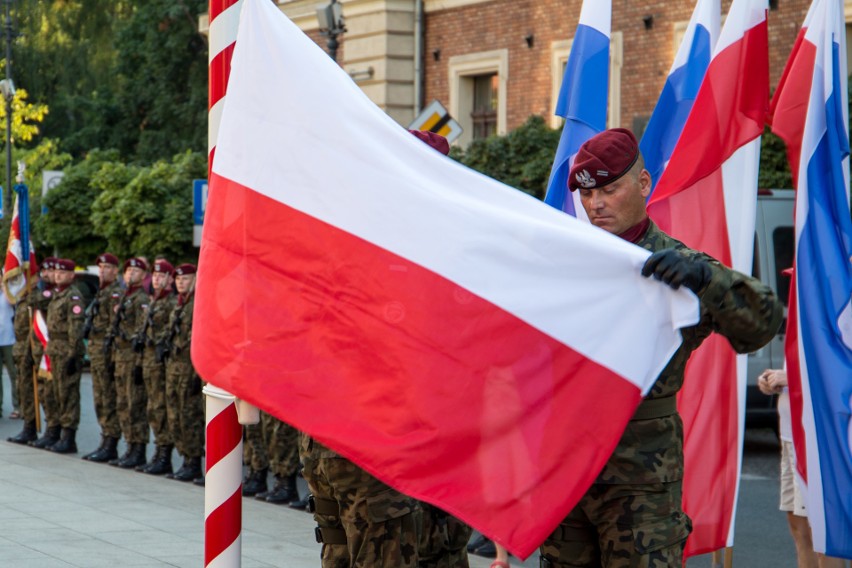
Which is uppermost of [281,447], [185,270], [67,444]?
[185,270]

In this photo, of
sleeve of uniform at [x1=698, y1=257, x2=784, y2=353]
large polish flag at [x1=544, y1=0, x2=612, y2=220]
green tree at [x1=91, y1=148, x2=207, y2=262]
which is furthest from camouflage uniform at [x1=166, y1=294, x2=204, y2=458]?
green tree at [x1=91, y1=148, x2=207, y2=262]

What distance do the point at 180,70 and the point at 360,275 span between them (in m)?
42.2

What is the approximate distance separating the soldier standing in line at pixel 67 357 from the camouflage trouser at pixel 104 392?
0.36 m

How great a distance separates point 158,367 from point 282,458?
8.11 feet

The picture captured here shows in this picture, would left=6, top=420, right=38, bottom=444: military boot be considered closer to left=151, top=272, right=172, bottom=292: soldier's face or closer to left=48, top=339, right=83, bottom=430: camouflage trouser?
left=48, top=339, right=83, bottom=430: camouflage trouser

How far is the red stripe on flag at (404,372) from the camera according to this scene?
4262mm

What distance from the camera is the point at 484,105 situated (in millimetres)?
25875

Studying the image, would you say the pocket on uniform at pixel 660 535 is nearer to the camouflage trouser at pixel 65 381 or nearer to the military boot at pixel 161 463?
the military boot at pixel 161 463

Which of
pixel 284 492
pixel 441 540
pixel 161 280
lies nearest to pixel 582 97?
pixel 441 540

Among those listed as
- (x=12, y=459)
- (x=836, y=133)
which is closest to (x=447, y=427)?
(x=836, y=133)

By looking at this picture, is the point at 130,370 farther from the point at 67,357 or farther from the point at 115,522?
the point at 115,522

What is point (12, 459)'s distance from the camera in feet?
46.5

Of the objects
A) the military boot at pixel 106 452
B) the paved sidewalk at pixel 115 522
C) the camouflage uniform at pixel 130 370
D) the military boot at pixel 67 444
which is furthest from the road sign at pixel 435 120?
the military boot at pixel 67 444

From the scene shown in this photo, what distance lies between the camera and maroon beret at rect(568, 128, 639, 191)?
189 inches
